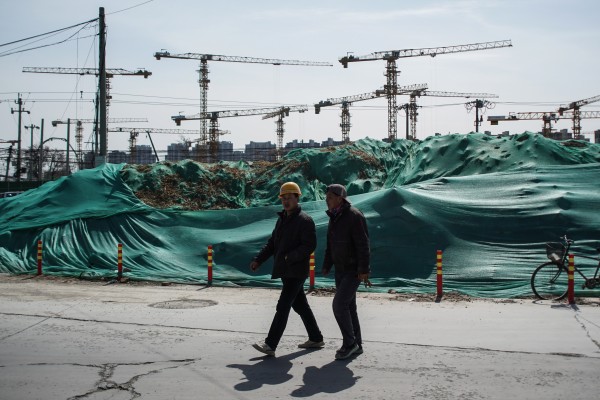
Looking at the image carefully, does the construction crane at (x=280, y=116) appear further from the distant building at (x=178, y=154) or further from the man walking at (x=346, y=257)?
the man walking at (x=346, y=257)

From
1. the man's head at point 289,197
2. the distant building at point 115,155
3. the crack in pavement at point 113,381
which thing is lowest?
the crack in pavement at point 113,381

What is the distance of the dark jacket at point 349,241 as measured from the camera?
661 centimetres

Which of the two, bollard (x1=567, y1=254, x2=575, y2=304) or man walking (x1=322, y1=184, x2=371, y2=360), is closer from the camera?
man walking (x1=322, y1=184, x2=371, y2=360)

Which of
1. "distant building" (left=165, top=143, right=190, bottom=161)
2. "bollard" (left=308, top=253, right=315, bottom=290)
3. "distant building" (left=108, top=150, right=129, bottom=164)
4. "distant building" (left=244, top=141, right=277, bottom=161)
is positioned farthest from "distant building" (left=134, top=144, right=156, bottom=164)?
"bollard" (left=308, top=253, right=315, bottom=290)

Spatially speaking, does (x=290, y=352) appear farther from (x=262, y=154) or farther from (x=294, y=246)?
(x=262, y=154)

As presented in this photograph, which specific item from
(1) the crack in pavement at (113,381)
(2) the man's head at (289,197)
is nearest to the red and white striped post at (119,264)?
(1) the crack in pavement at (113,381)

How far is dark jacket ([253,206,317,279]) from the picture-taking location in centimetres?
673

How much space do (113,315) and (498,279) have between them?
23.3ft

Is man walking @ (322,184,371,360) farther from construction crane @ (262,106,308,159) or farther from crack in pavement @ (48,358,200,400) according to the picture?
construction crane @ (262,106,308,159)

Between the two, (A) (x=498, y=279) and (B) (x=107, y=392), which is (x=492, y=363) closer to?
(B) (x=107, y=392)

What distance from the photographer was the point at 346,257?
6648 millimetres

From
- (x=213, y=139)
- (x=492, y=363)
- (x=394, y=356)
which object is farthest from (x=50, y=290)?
(x=213, y=139)

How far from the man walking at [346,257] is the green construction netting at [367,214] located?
5.55 metres

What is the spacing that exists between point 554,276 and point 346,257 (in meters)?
5.84
